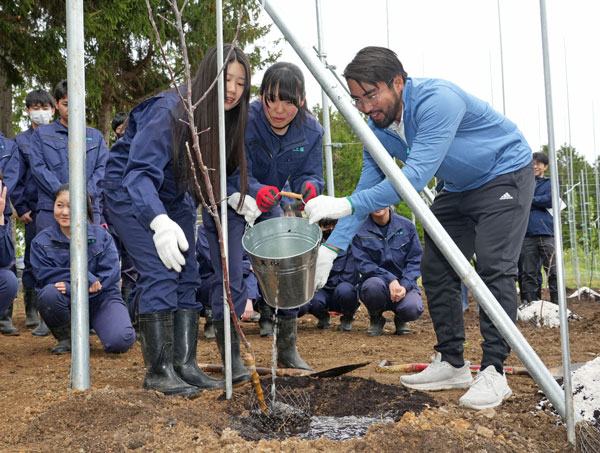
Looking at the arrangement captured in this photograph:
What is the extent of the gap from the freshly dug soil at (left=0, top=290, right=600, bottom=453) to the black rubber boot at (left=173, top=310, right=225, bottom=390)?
0.19 meters

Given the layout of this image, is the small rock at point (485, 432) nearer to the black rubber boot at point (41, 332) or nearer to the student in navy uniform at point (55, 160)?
the student in navy uniform at point (55, 160)

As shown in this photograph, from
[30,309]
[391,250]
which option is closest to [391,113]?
[391,250]

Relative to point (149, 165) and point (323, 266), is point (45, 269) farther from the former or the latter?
point (323, 266)

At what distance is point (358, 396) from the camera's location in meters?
2.47

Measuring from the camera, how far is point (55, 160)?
446cm

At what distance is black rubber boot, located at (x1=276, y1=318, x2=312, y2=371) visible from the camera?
3.12 metres

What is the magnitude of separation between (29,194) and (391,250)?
2827 mm

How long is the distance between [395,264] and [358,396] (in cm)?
227

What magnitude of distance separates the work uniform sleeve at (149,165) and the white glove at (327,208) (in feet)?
1.94

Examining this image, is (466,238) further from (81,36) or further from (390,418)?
(81,36)

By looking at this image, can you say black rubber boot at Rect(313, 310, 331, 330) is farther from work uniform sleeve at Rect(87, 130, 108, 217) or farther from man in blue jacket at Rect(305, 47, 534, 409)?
man in blue jacket at Rect(305, 47, 534, 409)

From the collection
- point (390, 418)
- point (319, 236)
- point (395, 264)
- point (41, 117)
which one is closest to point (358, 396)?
point (390, 418)

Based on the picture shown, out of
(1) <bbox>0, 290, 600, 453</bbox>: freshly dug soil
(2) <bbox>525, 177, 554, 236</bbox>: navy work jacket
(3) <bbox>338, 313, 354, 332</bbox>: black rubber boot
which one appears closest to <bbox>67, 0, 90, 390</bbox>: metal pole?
(1) <bbox>0, 290, 600, 453</bbox>: freshly dug soil

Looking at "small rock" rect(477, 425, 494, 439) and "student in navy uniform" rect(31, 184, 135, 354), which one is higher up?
"student in navy uniform" rect(31, 184, 135, 354)
